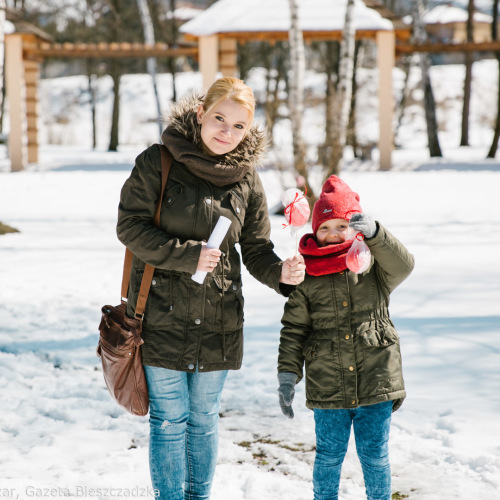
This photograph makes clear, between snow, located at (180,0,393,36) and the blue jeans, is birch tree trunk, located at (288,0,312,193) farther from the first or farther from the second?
the blue jeans

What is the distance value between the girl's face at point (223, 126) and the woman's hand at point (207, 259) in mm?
406

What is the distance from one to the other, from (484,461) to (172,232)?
6.34ft

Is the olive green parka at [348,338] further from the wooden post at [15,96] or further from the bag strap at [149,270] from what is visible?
the wooden post at [15,96]

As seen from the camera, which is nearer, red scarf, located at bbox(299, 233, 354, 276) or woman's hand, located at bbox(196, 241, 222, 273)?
woman's hand, located at bbox(196, 241, 222, 273)

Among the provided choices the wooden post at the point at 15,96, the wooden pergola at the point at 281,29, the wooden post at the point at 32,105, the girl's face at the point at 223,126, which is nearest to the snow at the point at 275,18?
the wooden pergola at the point at 281,29

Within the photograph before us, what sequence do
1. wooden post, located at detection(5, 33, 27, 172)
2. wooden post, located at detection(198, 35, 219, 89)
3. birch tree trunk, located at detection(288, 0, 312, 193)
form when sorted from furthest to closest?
wooden post, located at detection(5, 33, 27, 172), wooden post, located at detection(198, 35, 219, 89), birch tree trunk, located at detection(288, 0, 312, 193)

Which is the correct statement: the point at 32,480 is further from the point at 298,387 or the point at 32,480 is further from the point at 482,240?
the point at 482,240

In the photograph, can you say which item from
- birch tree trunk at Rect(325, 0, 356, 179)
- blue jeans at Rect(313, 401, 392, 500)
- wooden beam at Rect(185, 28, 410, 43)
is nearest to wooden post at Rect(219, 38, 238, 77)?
wooden beam at Rect(185, 28, 410, 43)

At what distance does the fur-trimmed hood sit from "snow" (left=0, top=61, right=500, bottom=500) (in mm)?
1501

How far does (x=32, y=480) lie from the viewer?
3.16m

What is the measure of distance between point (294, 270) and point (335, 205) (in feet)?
1.07

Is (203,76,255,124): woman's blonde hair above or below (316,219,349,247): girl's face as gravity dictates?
above

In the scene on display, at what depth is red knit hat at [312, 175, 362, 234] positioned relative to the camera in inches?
106

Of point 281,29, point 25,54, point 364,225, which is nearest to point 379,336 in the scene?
point 364,225
